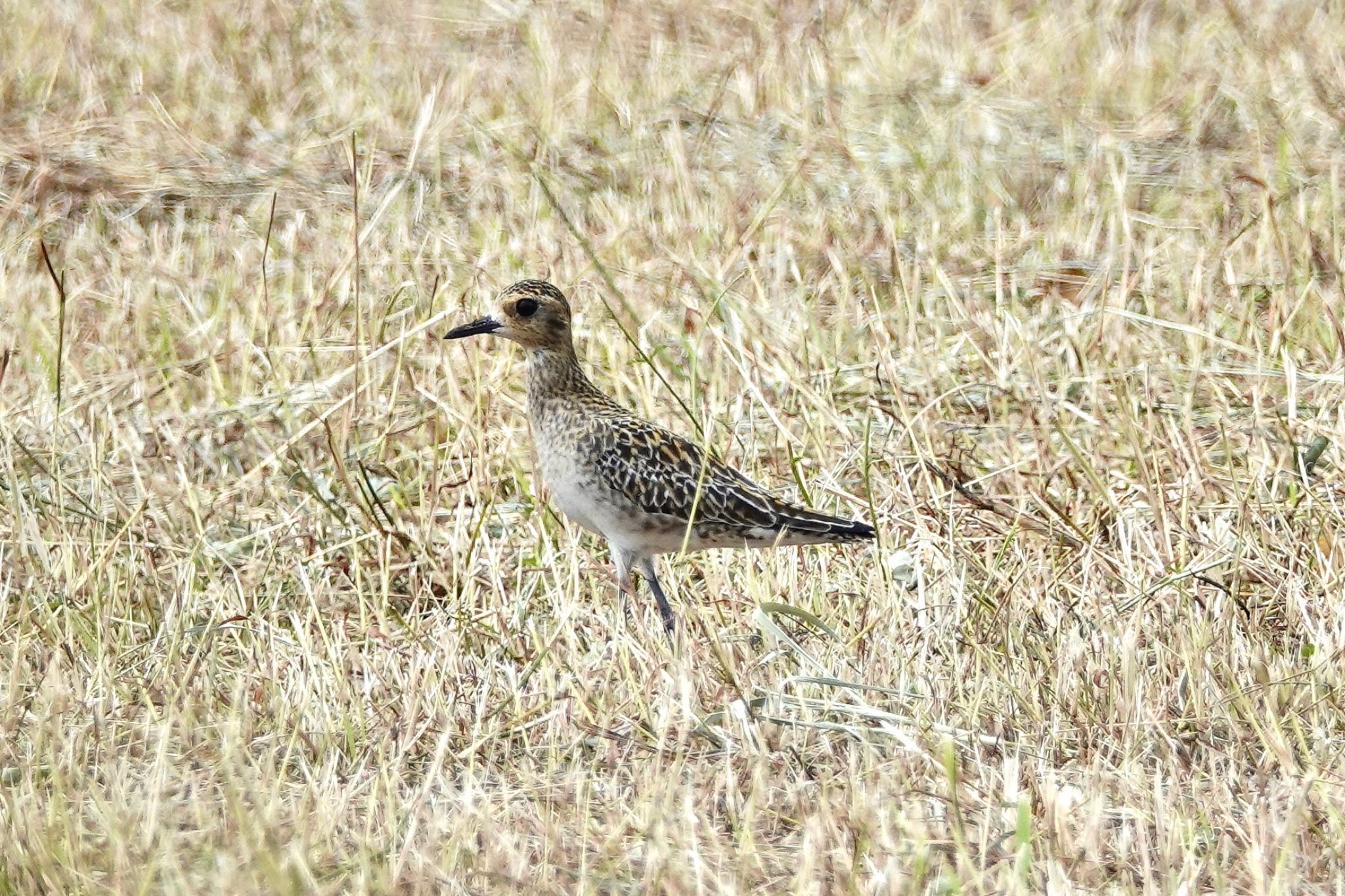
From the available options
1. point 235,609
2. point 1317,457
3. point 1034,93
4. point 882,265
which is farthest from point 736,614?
point 1034,93

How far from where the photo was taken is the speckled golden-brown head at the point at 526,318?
533 cm

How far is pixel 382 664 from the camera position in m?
4.55

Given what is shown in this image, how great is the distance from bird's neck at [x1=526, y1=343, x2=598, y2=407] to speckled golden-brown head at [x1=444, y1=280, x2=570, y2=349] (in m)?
0.03

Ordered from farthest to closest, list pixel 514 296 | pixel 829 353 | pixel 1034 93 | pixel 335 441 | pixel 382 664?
pixel 1034 93 → pixel 829 353 → pixel 335 441 → pixel 514 296 → pixel 382 664

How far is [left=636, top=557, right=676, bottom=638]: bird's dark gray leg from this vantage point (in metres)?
4.92

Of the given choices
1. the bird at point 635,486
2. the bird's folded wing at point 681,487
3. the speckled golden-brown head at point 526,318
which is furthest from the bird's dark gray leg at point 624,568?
the speckled golden-brown head at point 526,318

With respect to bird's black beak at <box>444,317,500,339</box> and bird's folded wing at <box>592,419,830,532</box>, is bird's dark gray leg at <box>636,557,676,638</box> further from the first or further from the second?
bird's black beak at <box>444,317,500,339</box>

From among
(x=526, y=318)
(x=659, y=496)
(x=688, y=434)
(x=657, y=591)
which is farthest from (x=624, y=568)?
(x=688, y=434)

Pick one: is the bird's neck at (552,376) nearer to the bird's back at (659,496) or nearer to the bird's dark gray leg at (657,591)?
the bird's back at (659,496)

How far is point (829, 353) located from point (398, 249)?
1.79 metres

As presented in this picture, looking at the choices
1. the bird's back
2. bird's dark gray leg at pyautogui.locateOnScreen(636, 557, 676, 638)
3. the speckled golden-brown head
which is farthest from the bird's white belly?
the speckled golden-brown head

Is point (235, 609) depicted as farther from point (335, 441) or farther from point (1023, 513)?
point (1023, 513)

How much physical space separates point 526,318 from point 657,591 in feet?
2.76

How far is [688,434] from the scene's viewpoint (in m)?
6.02
